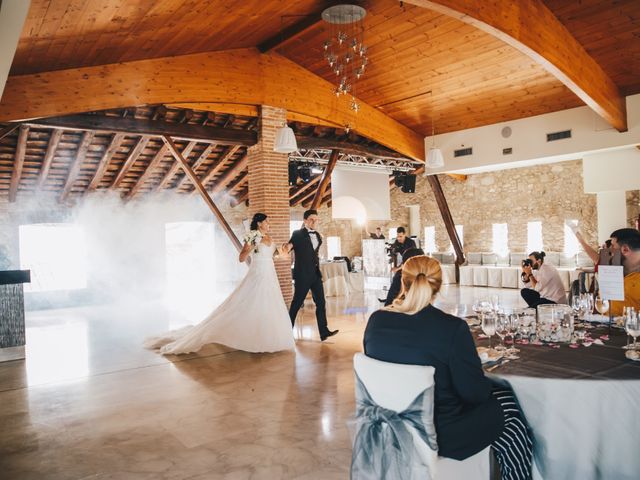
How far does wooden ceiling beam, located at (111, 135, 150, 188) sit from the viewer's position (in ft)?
34.9

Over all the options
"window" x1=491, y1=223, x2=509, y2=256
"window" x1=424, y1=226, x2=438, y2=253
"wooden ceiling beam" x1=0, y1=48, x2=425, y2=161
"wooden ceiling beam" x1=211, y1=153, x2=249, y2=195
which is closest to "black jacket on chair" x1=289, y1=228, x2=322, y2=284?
"wooden ceiling beam" x1=0, y1=48, x2=425, y2=161

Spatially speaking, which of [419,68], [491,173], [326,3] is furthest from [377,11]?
[491,173]

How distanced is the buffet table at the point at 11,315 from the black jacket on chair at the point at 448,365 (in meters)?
5.63

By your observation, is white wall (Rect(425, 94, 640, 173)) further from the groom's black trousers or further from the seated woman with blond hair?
the seated woman with blond hair

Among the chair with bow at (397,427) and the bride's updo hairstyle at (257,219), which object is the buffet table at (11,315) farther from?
the chair with bow at (397,427)

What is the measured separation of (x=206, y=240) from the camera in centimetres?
1592

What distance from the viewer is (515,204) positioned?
47.1ft

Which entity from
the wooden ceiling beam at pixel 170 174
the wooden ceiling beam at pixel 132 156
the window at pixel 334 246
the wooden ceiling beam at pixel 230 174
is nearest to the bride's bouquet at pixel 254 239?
the wooden ceiling beam at pixel 132 156

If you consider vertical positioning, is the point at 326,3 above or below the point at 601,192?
above

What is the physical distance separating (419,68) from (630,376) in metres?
7.86

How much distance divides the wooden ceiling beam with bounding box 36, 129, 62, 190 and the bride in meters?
5.74

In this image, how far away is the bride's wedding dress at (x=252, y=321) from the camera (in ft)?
19.2

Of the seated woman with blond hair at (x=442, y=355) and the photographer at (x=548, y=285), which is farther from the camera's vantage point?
the photographer at (x=548, y=285)

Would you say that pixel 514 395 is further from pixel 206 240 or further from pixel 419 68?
pixel 206 240
